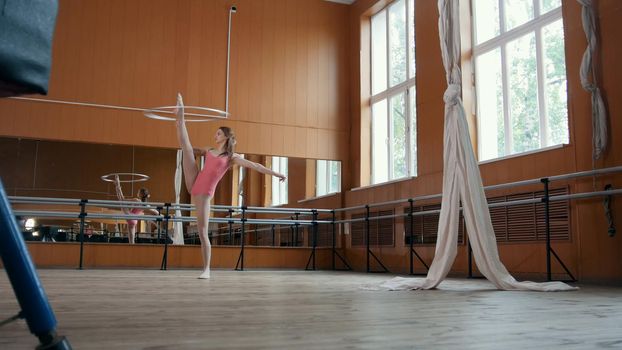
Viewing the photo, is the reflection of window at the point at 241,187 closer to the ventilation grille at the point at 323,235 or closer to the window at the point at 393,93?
the ventilation grille at the point at 323,235

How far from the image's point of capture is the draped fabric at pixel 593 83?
4.68 meters

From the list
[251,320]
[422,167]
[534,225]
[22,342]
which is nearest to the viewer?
[22,342]

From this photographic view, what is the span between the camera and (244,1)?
847 cm

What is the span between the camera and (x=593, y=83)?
189 inches

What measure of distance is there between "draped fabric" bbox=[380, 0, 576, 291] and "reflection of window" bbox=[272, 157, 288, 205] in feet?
15.8

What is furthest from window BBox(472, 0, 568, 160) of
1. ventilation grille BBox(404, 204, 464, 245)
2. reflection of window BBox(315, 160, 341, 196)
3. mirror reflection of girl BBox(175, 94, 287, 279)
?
reflection of window BBox(315, 160, 341, 196)

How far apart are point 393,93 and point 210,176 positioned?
3909mm

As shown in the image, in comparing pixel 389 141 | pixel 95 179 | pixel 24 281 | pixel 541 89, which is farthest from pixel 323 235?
pixel 24 281

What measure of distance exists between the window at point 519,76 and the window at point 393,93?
125cm

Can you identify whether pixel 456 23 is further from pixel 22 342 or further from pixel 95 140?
pixel 95 140

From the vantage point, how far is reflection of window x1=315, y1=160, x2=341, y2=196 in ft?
28.7

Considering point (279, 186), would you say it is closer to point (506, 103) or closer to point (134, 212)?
point (134, 212)

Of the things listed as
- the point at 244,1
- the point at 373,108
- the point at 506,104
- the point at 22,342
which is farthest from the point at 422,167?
the point at 22,342

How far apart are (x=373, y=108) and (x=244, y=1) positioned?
262cm
